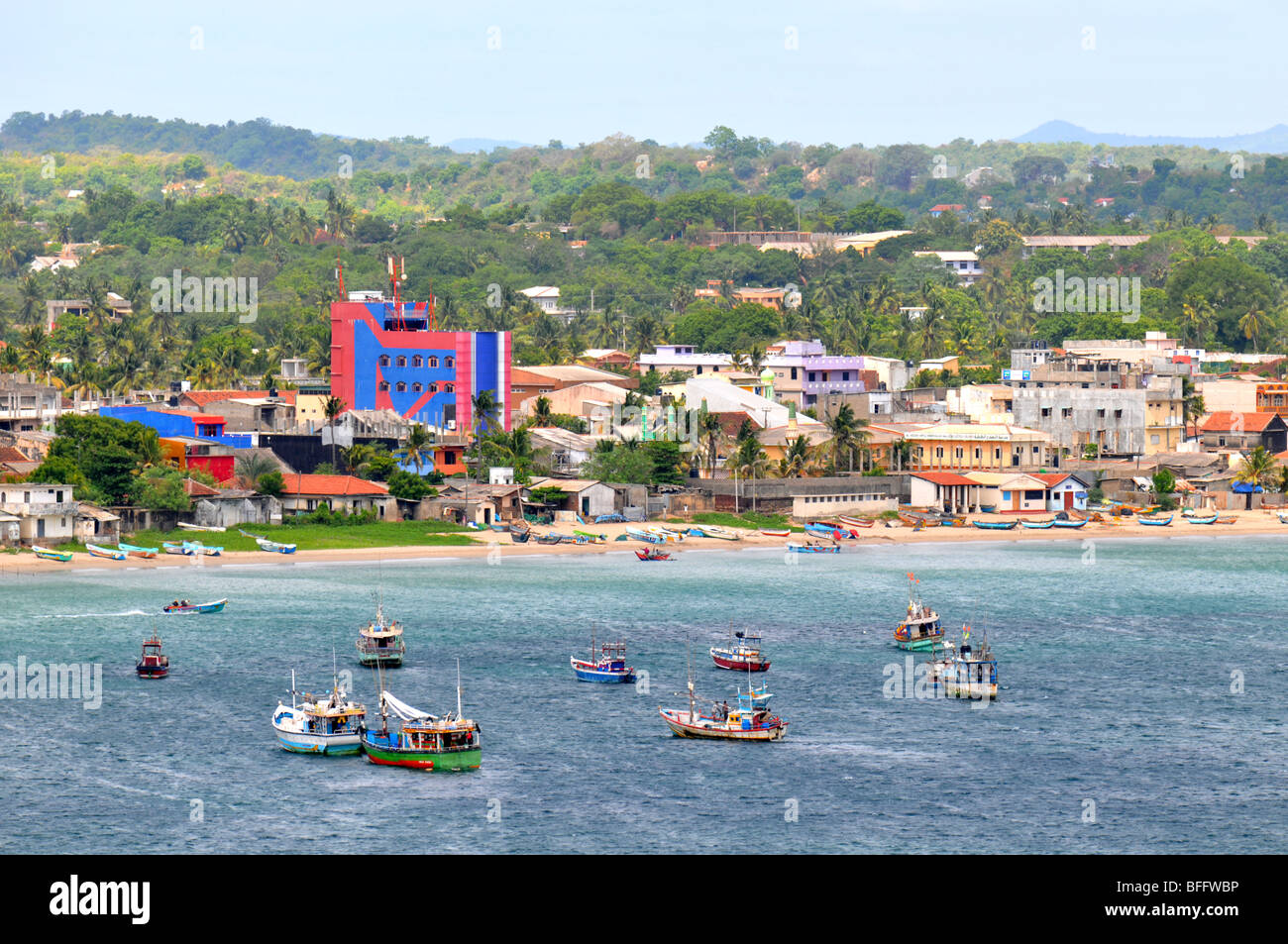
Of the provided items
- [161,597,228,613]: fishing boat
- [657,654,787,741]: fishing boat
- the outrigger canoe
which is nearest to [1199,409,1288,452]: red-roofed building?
the outrigger canoe

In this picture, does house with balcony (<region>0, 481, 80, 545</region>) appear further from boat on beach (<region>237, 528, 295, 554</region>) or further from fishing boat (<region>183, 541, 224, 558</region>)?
boat on beach (<region>237, 528, 295, 554</region>)

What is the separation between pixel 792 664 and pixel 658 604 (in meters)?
15.3

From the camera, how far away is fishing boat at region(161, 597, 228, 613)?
240 feet

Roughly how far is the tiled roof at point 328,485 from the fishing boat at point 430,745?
45.1 m

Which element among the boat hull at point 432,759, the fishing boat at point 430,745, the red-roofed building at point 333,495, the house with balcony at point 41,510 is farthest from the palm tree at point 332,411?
the boat hull at point 432,759

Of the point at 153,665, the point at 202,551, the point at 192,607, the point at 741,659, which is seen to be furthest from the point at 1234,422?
the point at 153,665

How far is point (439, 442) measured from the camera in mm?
106688

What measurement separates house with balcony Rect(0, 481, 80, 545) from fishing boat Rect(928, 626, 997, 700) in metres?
44.7

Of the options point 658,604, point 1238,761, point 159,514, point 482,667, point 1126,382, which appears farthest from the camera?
point 1126,382

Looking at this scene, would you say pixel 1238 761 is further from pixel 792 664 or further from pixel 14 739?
pixel 14 739

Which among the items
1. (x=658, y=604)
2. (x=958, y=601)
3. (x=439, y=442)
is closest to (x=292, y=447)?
(x=439, y=442)

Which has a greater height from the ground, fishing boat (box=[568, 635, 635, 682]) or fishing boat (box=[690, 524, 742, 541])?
fishing boat (box=[690, 524, 742, 541])

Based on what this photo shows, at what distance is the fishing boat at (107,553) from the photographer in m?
84.2

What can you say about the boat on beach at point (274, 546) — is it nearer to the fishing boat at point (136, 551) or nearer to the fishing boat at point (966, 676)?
the fishing boat at point (136, 551)
